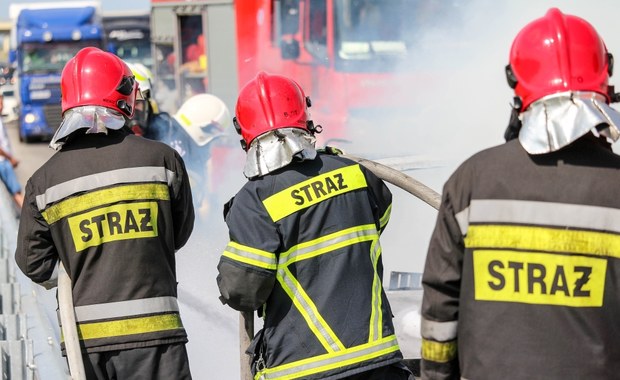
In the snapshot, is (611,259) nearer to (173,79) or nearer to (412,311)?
(412,311)

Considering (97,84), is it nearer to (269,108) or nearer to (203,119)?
(269,108)

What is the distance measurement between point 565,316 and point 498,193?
1.11ft

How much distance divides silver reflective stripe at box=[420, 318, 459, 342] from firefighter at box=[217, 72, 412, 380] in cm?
52

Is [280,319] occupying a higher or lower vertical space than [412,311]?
higher

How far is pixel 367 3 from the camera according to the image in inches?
401

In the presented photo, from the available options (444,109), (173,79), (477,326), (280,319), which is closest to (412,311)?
(280,319)

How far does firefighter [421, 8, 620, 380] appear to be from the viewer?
94.0 inches

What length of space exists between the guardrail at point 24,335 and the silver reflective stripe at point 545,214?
2.49 meters

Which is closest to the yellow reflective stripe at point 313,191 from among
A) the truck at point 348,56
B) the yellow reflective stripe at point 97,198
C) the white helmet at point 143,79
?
the yellow reflective stripe at point 97,198

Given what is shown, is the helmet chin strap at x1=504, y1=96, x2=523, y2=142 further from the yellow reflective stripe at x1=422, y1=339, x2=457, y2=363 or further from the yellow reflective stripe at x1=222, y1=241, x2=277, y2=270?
the yellow reflective stripe at x1=222, y1=241, x2=277, y2=270

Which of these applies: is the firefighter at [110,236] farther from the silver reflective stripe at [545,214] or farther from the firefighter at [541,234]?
the silver reflective stripe at [545,214]

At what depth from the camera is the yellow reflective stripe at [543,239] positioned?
2393 millimetres

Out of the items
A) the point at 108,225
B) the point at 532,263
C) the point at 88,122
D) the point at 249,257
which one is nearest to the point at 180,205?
the point at 108,225

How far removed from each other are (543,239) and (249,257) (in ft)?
3.12
